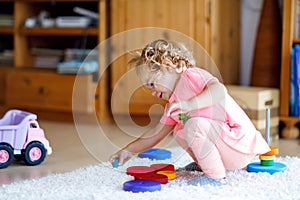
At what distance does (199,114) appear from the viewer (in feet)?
5.86

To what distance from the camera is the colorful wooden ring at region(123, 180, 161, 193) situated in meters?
1.71

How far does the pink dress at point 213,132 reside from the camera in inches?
69.1

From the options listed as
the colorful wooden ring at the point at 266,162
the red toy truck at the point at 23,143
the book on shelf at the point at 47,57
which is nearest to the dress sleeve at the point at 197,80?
the colorful wooden ring at the point at 266,162

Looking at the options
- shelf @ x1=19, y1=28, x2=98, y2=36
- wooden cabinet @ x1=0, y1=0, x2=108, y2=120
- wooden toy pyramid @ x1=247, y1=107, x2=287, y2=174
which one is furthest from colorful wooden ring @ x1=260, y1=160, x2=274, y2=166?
shelf @ x1=19, y1=28, x2=98, y2=36

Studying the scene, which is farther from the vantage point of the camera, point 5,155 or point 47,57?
point 47,57

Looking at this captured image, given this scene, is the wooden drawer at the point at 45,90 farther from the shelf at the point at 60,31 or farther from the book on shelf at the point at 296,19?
the book on shelf at the point at 296,19

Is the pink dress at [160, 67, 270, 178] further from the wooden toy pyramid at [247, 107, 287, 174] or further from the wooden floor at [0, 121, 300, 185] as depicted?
the wooden floor at [0, 121, 300, 185]

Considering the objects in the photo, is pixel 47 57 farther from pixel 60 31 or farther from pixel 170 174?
pixel 170 174

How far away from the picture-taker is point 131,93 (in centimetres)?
298

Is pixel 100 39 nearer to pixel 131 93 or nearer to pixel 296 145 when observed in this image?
pixel 131 93

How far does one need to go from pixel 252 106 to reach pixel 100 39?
956mm

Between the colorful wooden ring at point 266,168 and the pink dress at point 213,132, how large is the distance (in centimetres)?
11

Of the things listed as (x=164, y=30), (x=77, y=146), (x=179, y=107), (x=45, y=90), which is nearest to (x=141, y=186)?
(x=179, y=107)

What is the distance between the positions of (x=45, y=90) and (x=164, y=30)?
0.77 metres
